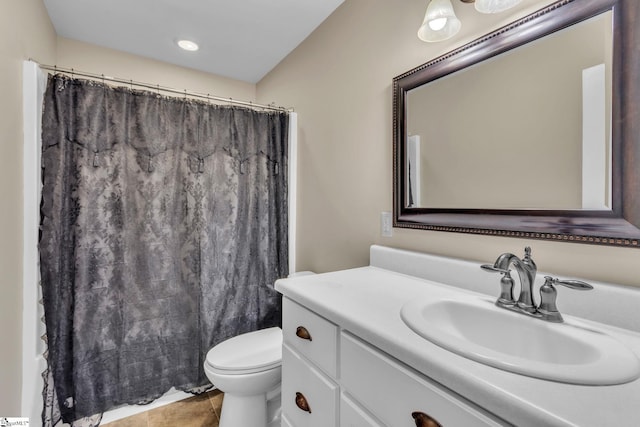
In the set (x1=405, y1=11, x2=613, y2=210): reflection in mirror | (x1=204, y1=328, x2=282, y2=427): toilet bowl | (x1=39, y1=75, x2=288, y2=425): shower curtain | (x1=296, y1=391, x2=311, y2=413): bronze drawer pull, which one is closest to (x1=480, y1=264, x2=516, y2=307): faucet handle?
(x1=405, y1=11, x2=613, y2=210): reflection in mirror

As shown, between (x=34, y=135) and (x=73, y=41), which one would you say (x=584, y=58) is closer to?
(x=34, y=135)

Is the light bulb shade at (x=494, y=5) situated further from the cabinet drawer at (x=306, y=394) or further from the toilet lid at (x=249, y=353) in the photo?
the toilet lid at (x=249, y=353)

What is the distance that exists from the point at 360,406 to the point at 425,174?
0.96 metres

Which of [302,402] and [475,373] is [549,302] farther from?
[302,402]

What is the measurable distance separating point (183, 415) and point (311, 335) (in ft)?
4.43

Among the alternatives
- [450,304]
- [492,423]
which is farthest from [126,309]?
[492,423]

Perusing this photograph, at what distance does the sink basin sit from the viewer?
54cm

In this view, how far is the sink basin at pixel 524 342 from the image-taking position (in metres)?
0.54

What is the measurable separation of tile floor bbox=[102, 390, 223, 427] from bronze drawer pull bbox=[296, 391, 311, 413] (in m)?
0.97

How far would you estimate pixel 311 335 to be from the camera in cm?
100

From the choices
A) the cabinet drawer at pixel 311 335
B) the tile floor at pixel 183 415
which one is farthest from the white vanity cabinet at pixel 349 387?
the tile floor at pixel 183 415

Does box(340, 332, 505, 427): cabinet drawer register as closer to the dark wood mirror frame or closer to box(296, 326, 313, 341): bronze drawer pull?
box(296, 326, 313, 341): bronze drawer pull

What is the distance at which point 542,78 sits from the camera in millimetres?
953

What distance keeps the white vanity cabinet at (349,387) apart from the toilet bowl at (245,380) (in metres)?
0.33
